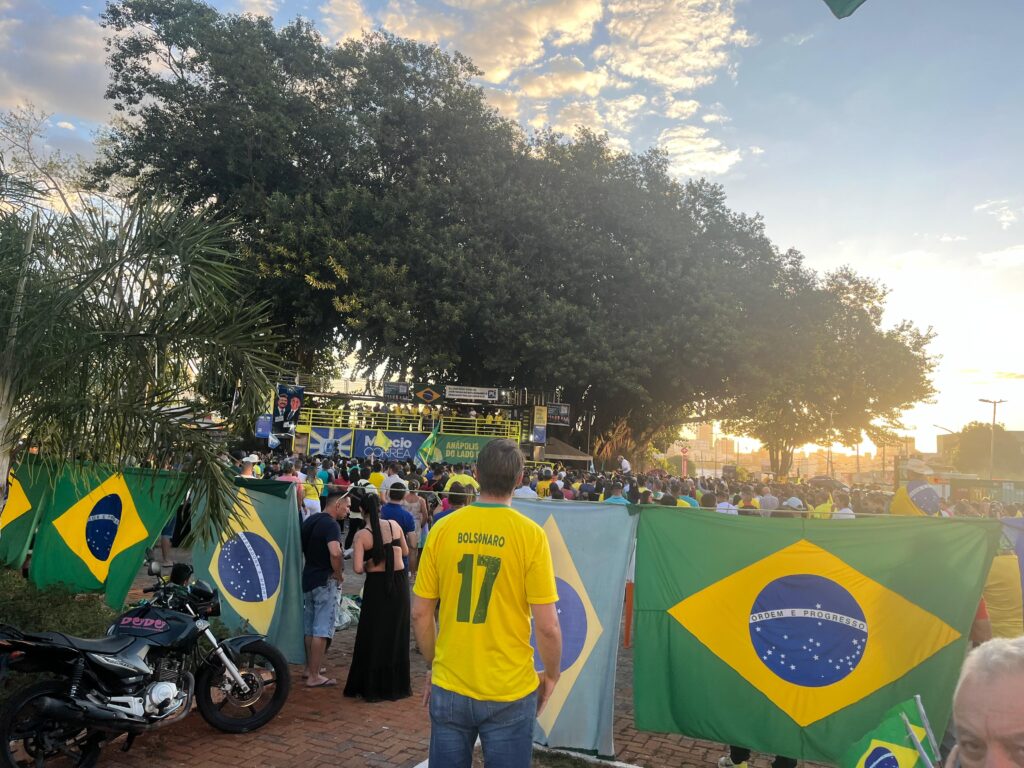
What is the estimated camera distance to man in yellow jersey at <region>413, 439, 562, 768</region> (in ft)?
9.24

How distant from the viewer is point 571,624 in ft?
16.4

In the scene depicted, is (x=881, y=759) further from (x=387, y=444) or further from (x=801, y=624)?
(x=387, y=444)

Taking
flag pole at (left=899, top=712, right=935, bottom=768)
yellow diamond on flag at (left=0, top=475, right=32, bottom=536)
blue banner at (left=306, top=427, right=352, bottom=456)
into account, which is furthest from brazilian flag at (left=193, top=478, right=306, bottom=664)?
blue banner at (left=306, top=427, right=352, bottom=456)

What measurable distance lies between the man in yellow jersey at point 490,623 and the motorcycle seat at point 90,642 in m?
2.67

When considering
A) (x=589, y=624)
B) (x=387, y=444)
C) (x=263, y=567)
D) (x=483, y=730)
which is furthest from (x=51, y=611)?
(x=387, y=444)

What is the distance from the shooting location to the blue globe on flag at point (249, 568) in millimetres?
6504

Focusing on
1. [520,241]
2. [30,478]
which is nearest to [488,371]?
[520,241]

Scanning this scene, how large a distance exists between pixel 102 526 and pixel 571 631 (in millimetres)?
5253

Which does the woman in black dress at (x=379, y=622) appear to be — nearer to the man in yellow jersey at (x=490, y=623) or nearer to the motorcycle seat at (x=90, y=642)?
the motorcycle seat at (x=90, y=642)

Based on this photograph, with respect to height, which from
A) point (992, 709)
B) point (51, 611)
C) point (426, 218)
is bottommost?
point (51, 611)

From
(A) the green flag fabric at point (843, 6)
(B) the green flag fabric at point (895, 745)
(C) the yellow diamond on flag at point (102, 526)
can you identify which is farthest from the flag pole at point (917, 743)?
(C) the yellow diamond on flag at point (102, 526)

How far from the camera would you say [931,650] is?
13.6 feet

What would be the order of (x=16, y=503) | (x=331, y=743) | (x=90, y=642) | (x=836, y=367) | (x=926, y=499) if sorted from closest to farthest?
1. (x=90, y=642)
2. (x=331, y=743)
3. (x=16, y=503)
4. (x=926, y=499)
5. (x=836, y=367)

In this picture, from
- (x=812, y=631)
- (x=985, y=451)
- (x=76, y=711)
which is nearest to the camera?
(x=76, y=711)
